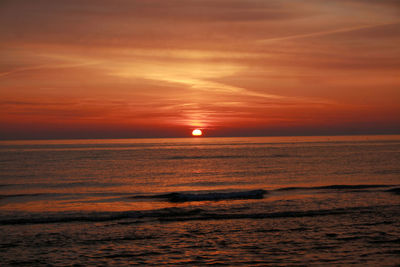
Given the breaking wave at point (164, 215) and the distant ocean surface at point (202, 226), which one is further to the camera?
the breaking wave at point (164, 215)

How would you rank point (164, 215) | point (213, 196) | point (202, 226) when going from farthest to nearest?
1. point (213, 196)
2. point (164, 215)
3. point (202, 226)

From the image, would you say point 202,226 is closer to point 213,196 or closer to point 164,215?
point 164,215

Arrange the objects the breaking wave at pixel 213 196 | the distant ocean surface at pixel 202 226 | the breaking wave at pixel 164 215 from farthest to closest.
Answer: the breaking wave at pixel 213 196 < the breaking wave at pixel 164 215 < the distant ocean surface at pixel 202 226

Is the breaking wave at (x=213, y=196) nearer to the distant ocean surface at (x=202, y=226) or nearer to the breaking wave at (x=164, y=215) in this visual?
the distant ocean surface at (x=202, y=226)

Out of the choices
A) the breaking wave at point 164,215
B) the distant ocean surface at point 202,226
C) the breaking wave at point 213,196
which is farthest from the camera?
the breaking wave at point 213,196

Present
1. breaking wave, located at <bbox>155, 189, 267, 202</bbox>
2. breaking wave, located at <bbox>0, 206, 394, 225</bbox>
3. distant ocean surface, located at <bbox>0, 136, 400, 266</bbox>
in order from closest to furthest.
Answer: distant ocean surface, located at <bbox>0, 136, 400, 266</bbox> → breaking wave, located at <bbox>0, 206, 394, 225</bbox> → breaking wave, located at <bbox>155, 189, 267, 202</bbox>

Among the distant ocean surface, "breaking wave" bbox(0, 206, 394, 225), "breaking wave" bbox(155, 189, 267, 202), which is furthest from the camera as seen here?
"breaking wave" bbox(155, 189, 267, 202)

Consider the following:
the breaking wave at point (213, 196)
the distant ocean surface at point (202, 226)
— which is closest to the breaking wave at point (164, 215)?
the distant ocean surface at point (202, 226)

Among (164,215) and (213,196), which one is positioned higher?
(164,215)

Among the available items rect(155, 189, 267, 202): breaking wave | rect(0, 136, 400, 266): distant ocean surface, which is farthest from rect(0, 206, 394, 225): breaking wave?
rect(155, 189, 267, 202): breaking wave

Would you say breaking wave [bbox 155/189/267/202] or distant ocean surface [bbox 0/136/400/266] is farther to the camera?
breaking wave [bbox 155/189/267/202]

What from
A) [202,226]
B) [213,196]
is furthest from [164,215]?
[213,196]

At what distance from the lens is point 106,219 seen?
25.2 metres

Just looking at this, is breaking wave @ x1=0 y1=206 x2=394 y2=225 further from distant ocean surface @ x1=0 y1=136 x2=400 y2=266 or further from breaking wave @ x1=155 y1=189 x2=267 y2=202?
breaking wave @ x1=155 y1=189 x2=267 y2=202
